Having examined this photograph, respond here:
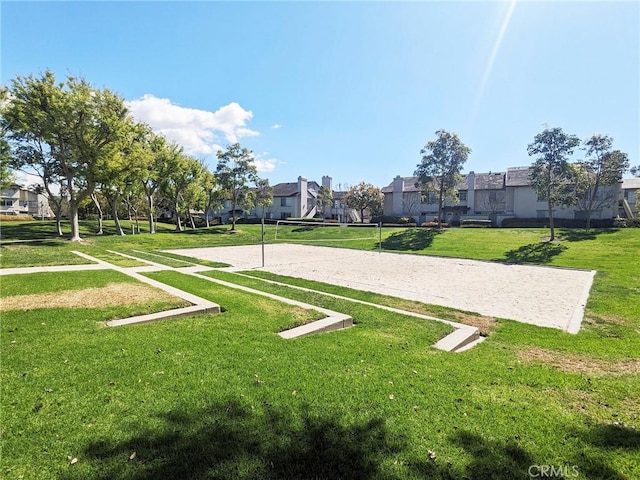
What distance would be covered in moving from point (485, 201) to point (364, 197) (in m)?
17.2

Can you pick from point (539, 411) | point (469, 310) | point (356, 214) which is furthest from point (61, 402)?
point (356, 214)

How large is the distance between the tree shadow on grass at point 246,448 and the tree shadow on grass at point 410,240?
24.5 m

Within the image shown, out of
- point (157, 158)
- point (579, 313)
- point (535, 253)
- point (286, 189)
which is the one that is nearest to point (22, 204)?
point (286, 189)

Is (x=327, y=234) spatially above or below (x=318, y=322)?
above

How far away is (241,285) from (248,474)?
8.81m

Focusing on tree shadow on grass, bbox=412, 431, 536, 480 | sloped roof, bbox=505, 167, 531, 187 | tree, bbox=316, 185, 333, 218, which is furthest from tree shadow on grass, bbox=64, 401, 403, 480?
tree, bbox=316, 185, 333, 218

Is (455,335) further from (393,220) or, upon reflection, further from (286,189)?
(286,189)

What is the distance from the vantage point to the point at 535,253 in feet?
74.3

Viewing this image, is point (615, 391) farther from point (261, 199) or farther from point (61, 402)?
point (261, 199)

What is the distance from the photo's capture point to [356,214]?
67.1 metres

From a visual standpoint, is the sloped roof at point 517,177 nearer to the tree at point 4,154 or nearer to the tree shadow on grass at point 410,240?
the tree shadow on grass at point 410,240

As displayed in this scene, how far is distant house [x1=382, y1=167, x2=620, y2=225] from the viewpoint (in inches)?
1656

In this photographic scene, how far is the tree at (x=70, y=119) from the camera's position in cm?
1909

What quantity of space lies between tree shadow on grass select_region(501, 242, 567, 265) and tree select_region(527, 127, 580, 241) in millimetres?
3459
